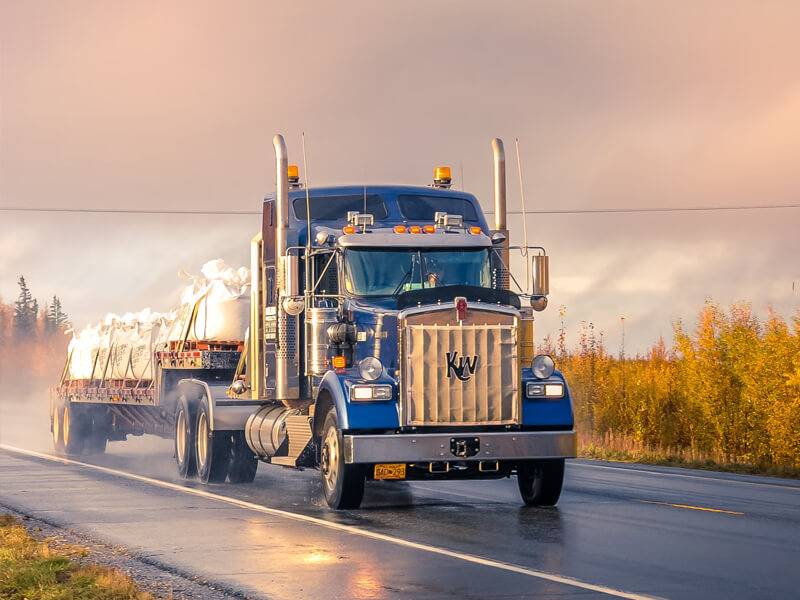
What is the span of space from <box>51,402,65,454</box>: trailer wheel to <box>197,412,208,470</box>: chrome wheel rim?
10354 millimetres

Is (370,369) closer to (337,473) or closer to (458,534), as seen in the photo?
(337,473)

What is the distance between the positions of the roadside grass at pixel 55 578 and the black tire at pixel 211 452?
8.15 metres

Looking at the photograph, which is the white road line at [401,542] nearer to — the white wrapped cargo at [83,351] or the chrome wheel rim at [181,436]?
the chrome wheel rim at [181,436]

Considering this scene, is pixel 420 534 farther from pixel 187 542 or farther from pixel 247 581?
pixel 247 581

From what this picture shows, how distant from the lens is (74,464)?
25.0 meters

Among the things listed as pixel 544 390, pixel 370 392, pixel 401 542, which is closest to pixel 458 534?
pixel 401 542

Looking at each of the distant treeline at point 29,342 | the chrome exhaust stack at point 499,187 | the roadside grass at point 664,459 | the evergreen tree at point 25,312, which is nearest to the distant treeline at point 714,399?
the roadside grass at point 664,459

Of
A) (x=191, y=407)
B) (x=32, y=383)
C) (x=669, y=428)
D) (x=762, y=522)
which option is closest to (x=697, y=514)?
(x=762, y=522)

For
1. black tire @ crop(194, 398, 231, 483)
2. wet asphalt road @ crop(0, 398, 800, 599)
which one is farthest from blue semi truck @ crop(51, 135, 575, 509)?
black tire @ crop(194, 398, 231, 483)

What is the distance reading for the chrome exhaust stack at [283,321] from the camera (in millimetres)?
16562

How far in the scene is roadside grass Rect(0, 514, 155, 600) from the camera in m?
9.48

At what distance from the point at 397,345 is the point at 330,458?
164cm

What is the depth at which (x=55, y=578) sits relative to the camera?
1026cm

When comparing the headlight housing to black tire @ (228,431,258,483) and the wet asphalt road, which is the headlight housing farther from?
black tire @ (228,431,258,483)
